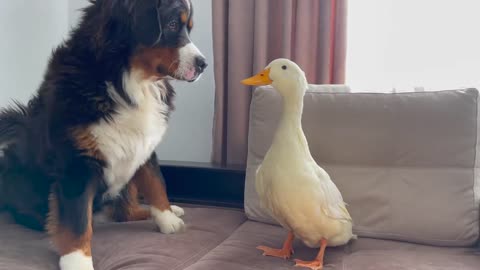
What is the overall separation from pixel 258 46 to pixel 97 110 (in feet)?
2.60

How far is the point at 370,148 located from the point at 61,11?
1.60 meters

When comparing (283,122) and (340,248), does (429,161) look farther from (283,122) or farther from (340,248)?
(283,122)

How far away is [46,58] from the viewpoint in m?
2.09

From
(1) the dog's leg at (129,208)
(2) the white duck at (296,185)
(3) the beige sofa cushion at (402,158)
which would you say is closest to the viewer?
(2) the white duck at (296,185)

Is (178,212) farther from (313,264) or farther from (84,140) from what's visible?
(313,264)

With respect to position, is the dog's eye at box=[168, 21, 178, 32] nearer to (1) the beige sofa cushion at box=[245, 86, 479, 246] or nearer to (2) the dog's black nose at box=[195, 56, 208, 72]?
A: (2) the dog's black nose at box=[195, 56, 208, 72]

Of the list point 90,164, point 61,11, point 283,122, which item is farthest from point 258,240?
point 61,11

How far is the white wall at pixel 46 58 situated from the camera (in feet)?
6.15

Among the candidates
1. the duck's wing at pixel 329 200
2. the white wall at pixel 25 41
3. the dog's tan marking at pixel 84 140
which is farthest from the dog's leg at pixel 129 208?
the white wall at pixel 25 41

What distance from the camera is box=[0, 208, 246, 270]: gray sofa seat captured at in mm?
1139

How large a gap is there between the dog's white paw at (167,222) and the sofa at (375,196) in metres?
0.02

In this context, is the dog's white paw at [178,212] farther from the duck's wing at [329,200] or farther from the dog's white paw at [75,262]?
the duck's wing at [329,200]

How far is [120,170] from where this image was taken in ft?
4.19

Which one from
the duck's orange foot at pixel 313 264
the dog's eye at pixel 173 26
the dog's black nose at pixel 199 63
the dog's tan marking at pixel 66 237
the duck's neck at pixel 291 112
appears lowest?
the duck's orange foot at pixel 313 264
